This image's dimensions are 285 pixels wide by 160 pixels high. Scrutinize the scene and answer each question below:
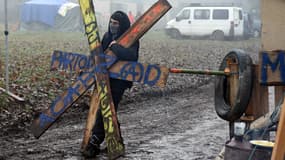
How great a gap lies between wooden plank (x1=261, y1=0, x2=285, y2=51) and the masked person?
185 cm

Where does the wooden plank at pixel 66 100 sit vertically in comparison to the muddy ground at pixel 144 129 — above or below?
above

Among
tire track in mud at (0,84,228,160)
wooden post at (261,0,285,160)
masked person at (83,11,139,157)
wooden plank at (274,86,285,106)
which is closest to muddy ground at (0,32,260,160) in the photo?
tire track in mud at (0,84,228,160)

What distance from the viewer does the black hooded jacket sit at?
22.2 ft

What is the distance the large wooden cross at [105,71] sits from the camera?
6.59 metres

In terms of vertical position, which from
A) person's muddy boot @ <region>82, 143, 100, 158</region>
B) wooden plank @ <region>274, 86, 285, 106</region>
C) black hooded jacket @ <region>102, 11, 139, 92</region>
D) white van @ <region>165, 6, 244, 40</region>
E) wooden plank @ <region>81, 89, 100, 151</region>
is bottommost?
person's muddy boot @ <region>82, 143, 100, 158</region>

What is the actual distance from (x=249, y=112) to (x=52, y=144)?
2.67 m

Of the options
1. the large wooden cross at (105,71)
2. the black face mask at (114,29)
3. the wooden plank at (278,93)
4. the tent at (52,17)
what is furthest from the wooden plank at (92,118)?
the tent at (52,17)

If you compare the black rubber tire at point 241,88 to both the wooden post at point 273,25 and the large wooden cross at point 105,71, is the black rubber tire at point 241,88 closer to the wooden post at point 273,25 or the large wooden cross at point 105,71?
the wooden post at point 273,25

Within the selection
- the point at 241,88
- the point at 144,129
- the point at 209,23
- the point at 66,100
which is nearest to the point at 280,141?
the point at 241,88

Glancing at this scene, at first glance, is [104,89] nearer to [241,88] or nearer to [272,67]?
[241,88]

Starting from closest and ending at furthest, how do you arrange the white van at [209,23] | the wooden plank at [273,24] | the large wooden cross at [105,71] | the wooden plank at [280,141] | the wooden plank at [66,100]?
the wooden plank at [280,141], the wooden plank at [273,24], the large wooden cross at [105,71], the wooden plank at [66,100], the white van at [209,23]

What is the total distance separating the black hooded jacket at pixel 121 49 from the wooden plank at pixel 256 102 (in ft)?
5.09

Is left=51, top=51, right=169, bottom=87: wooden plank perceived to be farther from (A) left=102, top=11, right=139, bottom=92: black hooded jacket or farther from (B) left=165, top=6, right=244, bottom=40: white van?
(B) left=165, top=6, right=244, bottom=40: white van

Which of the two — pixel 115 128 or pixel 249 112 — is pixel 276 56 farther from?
pixel 115 128
